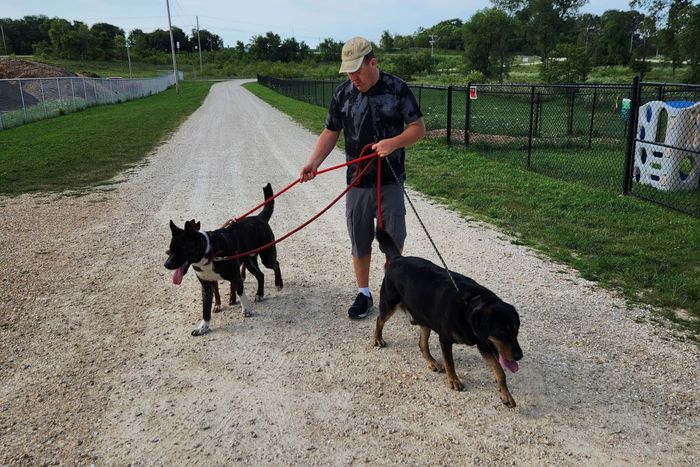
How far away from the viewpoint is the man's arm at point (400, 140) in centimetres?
357

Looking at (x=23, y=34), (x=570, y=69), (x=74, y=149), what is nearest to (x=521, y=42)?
(x=570, y=69)

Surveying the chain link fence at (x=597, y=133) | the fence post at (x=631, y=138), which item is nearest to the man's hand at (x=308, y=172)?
the chain link fence at (x=597, y=133)

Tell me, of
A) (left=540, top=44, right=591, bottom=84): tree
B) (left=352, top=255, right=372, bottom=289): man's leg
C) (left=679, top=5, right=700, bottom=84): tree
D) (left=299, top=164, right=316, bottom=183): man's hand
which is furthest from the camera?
(left=679, top=5, right=700, bottom=84): tree

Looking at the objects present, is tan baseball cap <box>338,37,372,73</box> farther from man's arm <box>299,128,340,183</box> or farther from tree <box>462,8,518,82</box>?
tree <box>462,8,518,82</box>

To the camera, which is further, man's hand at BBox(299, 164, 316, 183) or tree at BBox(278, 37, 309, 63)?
tree at BBox(278, 37, 309, 63)

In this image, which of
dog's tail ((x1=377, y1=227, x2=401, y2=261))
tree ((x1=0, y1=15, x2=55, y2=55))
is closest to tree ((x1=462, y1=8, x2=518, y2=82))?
dog's tail ((x1=377, y1=227, x2=401, y2=261))

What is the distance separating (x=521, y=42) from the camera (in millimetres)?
66688

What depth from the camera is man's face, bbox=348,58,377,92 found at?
356 centimetres

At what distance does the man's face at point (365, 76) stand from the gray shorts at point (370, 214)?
30.3 inches

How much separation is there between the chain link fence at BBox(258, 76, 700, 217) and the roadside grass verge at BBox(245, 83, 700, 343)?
81 cm

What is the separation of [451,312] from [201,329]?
6.85 ft

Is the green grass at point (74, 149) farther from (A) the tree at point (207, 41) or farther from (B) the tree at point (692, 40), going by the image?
(A) the tree at point (207, 41)

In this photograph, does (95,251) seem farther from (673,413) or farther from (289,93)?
(289,93)

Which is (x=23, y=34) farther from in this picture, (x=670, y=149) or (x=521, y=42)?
(x=670, y=149)
